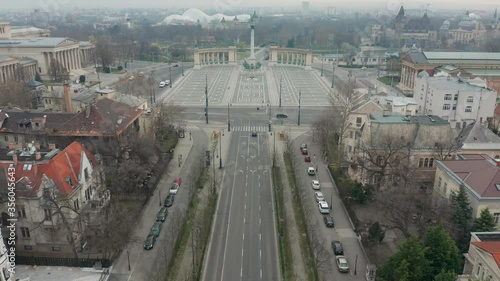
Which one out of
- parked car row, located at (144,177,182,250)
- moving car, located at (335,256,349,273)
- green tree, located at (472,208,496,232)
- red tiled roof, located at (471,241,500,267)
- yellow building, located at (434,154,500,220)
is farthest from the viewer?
parked car row, located at (144,177,182,250)

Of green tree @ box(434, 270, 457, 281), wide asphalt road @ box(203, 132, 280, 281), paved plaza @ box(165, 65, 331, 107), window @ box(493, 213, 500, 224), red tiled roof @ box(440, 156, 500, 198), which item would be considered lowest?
wide asphalt road @ box(203, 132, 280, 281)

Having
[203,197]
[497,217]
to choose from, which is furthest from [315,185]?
[497,217]

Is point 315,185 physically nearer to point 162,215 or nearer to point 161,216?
point 162,215

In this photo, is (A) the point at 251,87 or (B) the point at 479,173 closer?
(B) the point at 479,173

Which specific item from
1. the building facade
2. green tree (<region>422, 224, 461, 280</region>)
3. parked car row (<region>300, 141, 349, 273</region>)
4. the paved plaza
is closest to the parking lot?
parked car row (<region>300, 141, 349, 273</region>)

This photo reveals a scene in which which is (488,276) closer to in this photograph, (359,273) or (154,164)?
(359,273)

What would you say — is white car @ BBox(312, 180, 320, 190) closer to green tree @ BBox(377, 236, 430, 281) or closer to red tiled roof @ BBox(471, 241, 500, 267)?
green tree @ BBox(377, 236, 430, 281)

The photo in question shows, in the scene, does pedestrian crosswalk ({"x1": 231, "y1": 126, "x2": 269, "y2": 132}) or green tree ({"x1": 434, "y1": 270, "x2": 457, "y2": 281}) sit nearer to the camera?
green tree ({"x1": 434, "y1": 270, "x2": 457, "y2": 281})
